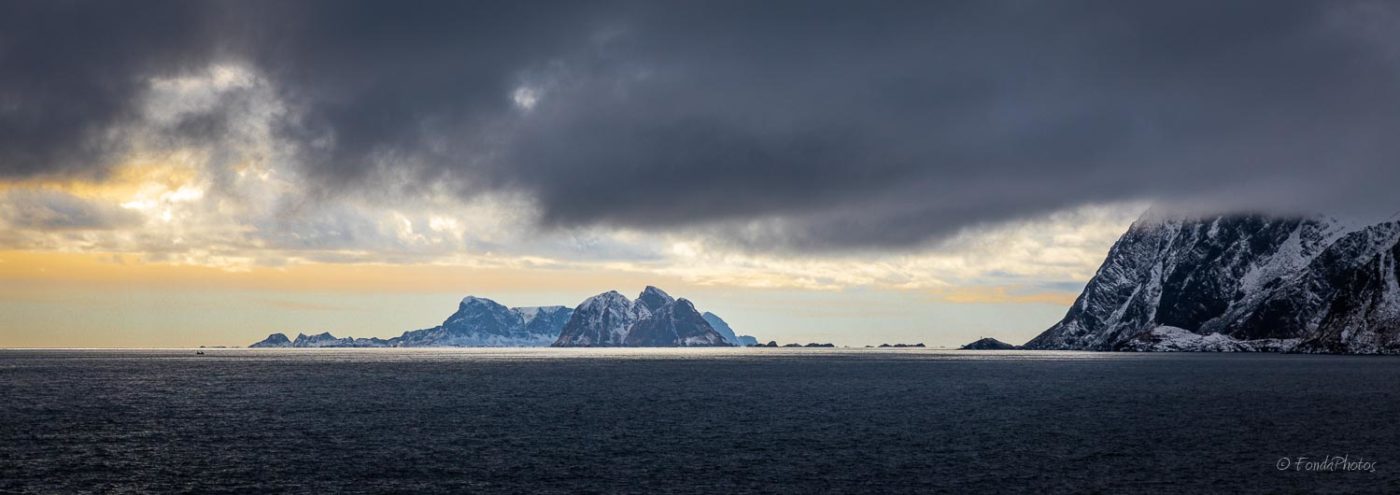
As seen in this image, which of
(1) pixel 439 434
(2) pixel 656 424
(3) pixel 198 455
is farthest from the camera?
(2) pixel 656 424

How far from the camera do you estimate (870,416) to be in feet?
382

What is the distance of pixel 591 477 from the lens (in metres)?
68.7

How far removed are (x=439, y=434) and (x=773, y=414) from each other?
141ft

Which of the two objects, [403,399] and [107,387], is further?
[107,387]

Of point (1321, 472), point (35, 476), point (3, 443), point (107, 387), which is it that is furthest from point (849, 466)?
point (107, 387)

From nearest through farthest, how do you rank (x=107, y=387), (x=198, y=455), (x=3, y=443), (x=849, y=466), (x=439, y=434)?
(x=849, y=466)
(x=198, y=455)
(x=3, y=443)
(x=439, y=434)
(x=107, y=387)

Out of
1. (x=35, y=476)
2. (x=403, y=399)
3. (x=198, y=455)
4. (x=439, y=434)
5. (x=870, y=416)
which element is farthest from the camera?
(x=403, y=399)

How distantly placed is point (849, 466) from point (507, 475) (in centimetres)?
2582

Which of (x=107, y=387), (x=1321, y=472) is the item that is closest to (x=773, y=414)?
(x=1321, y=472)

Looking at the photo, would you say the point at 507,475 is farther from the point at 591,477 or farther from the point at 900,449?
the point at 900,449

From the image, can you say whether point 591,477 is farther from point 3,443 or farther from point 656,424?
point 3,443

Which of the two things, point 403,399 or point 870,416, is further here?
point 403,399

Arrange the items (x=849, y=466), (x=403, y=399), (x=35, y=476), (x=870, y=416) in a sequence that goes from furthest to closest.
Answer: (x=403, y=399)
(x=870, y=416)
(x=849, y=466)
(x=35, y=476)

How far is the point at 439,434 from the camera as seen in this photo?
9438 cm
